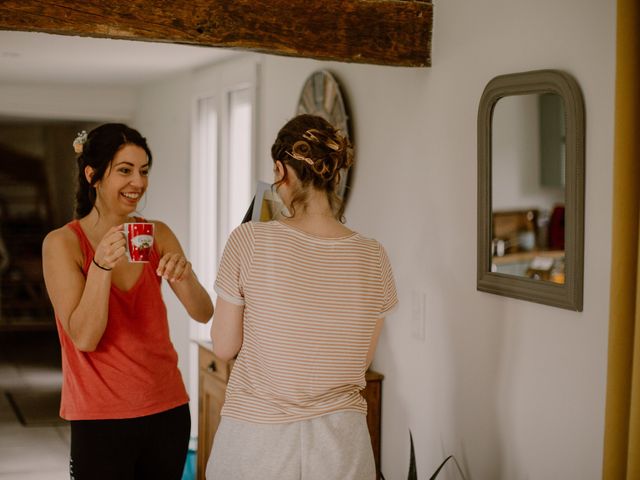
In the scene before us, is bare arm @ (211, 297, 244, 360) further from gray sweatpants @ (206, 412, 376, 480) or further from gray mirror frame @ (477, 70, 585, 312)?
gray mirror frame @ (477, 70, 585, 312)

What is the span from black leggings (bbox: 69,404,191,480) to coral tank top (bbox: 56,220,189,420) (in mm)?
28

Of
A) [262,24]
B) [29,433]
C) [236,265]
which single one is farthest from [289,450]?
[29,433]

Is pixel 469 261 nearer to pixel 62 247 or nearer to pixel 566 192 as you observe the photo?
pixel 566 192

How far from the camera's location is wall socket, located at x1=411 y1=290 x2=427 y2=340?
263 cm

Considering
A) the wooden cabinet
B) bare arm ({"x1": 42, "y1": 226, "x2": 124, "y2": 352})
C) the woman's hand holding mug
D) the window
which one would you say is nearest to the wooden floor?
the window

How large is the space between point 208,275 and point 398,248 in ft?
8.56

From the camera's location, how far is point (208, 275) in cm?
523

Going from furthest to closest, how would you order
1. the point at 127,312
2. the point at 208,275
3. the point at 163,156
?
1. the point at 163,156
2. the point at 208,275
3. the point at 127,312

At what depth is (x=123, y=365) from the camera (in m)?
2.01

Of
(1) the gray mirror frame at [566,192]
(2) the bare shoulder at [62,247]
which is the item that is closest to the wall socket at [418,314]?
(1) the gray mirror frame at [566,192]

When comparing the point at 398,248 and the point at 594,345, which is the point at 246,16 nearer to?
the point at 398,248

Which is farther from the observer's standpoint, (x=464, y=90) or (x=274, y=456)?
(x=464, y=90)

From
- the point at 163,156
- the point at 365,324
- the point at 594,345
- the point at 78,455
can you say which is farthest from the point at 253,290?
the point at 163,156

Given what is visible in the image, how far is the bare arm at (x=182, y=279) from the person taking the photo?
79.8 inches
